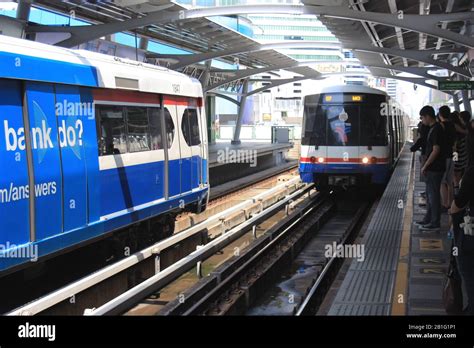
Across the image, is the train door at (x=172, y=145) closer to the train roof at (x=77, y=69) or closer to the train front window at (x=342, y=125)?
the train roof at (x=77, y=69)

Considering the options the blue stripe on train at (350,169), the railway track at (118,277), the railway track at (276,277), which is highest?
the blue stripe on train at (350,169)

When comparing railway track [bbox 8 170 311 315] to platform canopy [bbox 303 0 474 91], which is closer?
railway track [bbox 8 170 311 315]

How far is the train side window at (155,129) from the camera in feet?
30.8

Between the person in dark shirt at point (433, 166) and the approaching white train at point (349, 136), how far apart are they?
5.88 metres

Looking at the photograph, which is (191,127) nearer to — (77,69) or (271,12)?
(77,69)

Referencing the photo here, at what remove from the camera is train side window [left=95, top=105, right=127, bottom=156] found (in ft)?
25.6

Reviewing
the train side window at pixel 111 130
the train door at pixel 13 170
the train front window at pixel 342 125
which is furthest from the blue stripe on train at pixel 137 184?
the train front window at pixel 342 125

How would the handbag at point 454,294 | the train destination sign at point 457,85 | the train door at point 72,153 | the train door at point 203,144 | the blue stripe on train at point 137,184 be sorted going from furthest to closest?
the train destination sign at point 457,85 < the train door at point 203,144 < the blue stripe on train at point 137,184 < the train door at point 72,153 < the handbag at point 454,294

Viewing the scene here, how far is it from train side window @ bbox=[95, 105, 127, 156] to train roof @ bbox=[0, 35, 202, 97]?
34 cm

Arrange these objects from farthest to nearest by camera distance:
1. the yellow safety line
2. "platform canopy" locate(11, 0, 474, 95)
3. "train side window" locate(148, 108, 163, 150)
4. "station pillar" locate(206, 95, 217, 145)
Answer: "station pillar" locate(206, 95, 217, 145) → "platform canopy" locate(11, 0, 474, 95) → "train side window" locate(148, 108, 163, 150) → the yellow safety line

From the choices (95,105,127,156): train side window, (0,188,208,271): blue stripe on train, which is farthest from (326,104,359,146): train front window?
(95,105,127,156): train side window

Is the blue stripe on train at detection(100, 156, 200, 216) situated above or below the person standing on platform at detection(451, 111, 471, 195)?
below

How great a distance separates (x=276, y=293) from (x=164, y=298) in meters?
1.94

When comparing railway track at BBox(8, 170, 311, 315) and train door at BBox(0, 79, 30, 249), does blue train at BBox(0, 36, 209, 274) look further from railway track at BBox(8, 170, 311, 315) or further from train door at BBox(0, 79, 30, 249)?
railway track at BBox(8, 170, 311, 315)
